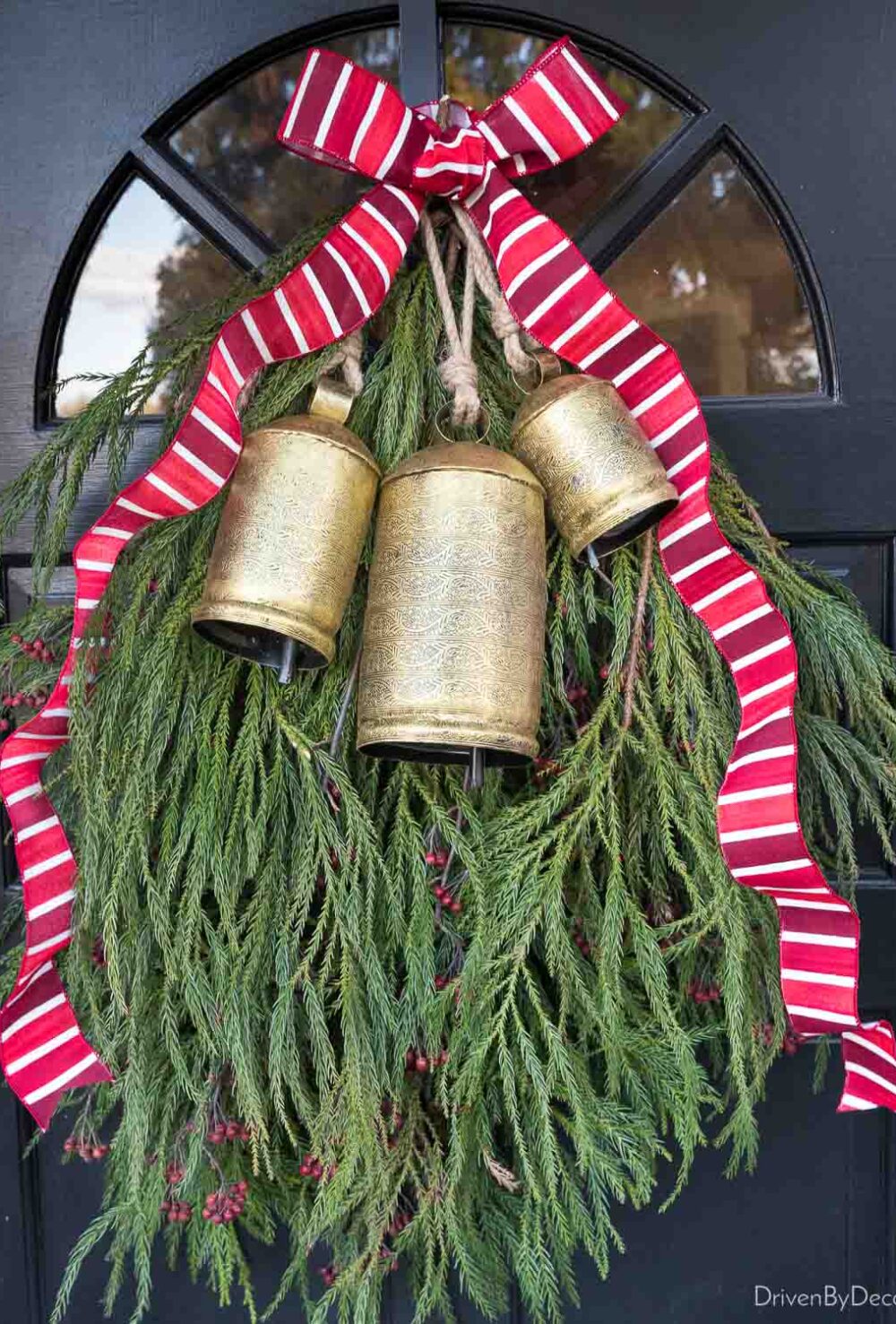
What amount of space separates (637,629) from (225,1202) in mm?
627

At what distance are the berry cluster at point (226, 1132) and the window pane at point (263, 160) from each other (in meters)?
0.91

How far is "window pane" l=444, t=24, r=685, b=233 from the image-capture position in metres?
1.08

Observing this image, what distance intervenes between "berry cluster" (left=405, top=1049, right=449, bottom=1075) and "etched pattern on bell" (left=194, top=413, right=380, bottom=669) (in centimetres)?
36

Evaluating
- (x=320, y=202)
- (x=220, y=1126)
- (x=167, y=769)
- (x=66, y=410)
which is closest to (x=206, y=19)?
(x=320, y=202)

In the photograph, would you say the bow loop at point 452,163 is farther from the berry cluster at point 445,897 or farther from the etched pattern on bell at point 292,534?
the berry cluster at point 445,897

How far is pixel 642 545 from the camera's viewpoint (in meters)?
0.84

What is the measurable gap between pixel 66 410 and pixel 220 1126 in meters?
0.80

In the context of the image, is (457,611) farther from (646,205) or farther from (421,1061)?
(646,205)

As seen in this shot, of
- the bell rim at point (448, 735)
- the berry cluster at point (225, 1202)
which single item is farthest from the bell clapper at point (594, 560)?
the berry cluster at point (225, 1202)

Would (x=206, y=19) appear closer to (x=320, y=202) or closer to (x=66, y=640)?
(x=320, y=202)

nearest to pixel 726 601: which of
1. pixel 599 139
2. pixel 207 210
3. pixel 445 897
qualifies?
pixel 445 897

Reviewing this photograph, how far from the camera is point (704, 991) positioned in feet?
2.96

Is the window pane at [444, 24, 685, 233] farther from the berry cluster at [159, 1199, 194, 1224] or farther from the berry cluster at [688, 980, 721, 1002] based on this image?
the berry cluster at [159, 1199, 194, 1224]

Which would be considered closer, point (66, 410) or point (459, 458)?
point (459, 458)
